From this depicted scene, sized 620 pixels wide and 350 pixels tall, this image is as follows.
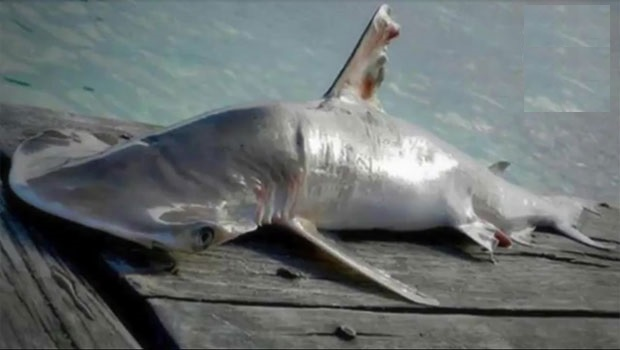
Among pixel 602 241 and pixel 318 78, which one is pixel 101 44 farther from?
pixel 602 241

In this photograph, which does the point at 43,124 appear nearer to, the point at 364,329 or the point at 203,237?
the point at 203,237

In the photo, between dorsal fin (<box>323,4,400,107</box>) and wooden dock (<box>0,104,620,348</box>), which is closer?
wooden dock (<box>0,104,620,348</box>)

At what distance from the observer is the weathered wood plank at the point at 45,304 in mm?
1381

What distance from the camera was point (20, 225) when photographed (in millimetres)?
1738

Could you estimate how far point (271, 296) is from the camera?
5.34ft

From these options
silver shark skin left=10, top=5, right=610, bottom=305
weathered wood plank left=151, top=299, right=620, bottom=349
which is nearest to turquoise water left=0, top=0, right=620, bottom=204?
silver shark skin left=10, top=5, right=610, bottom=305

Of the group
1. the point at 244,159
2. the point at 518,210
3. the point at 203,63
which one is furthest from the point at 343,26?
the point at 244,159

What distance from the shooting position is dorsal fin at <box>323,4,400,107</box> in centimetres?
221

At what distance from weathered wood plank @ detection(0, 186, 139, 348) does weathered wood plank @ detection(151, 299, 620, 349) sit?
83 mm

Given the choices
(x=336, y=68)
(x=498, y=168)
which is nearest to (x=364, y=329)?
(x=498, y=168)

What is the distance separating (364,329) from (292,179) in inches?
17.1

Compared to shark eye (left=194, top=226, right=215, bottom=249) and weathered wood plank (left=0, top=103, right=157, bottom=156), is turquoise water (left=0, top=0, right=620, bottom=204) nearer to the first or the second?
weathered wood plank (left=0, top=103, right=157, bottom=156)

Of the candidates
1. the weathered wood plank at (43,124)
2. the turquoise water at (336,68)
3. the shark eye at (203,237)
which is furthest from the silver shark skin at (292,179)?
the turquoise water at (336,68)

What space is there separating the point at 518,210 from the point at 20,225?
1072 mm
